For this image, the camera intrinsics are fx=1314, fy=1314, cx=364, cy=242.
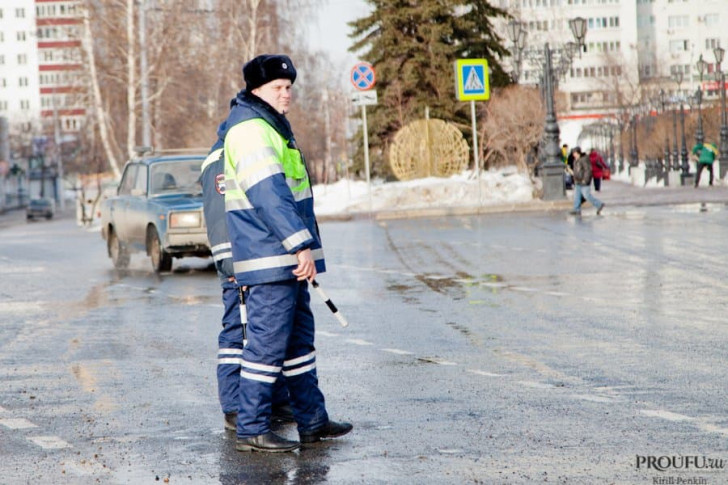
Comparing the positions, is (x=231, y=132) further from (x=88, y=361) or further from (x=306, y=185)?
(x=88, y=361)

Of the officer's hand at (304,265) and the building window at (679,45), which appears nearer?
the officer's hand at (304,265)

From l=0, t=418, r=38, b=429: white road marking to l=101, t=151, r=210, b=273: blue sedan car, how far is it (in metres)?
10.9

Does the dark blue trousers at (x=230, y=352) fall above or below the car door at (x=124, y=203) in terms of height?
below

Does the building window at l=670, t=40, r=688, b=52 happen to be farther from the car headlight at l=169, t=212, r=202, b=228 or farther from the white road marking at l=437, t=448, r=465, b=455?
the white road marking at l=437, t=448, r=465, b=455

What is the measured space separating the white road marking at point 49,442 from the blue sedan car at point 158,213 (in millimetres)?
11488

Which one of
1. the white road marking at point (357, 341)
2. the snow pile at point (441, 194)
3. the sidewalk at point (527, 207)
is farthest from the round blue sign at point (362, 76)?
the white road marking at point (357, 341)

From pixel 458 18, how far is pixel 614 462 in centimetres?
4692

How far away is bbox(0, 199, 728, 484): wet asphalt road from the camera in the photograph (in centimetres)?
589

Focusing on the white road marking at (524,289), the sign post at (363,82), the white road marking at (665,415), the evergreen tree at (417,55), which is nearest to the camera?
the white road marking at (665,415)

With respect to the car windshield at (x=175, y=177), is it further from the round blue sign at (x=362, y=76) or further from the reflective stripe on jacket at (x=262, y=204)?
the round blue sign at (x=362, y=76)

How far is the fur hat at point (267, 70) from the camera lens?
6.43 metres

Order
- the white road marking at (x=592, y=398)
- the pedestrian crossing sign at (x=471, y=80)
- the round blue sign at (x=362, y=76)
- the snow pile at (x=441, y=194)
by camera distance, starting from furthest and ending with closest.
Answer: the snow pile at (x=441, y=194) < the round blue sign at (x=362, y=76) < the pedestrian crossing sign at (x=471, y=80) < the white road marking at (x=592, y=398)

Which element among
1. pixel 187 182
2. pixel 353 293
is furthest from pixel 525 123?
pixel 353 293

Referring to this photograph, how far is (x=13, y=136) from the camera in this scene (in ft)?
487
